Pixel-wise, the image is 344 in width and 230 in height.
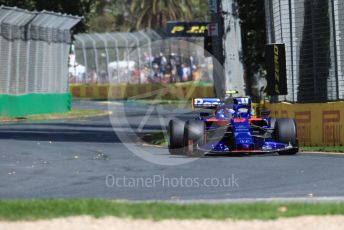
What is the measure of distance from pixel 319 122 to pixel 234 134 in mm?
3837

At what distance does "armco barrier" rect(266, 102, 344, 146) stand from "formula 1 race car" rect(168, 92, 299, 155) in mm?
2371

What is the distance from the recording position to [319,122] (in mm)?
20922

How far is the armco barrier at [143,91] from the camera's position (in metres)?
55.8

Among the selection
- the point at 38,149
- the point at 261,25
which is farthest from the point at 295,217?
the point at 261,25

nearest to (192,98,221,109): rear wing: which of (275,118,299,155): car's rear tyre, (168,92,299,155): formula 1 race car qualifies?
(168,92,299,155): formula 1 race car

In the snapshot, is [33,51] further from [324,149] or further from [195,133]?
[195,133]

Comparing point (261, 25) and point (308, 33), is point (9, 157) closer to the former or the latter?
point (308, 33)

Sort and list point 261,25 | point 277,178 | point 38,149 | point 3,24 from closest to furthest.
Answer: point 277,178
point 38,149
point 261,25
point 3,24

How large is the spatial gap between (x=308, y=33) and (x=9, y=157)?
8.49m

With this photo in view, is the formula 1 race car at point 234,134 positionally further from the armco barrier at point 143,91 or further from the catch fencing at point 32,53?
the armco barrier at point 143,91

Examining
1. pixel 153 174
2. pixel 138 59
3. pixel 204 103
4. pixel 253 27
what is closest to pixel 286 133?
pixel 204 103

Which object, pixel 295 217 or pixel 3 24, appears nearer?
pixel 295 217

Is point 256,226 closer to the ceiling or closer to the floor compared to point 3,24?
closer to the floor

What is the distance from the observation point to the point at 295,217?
956 centimetres
